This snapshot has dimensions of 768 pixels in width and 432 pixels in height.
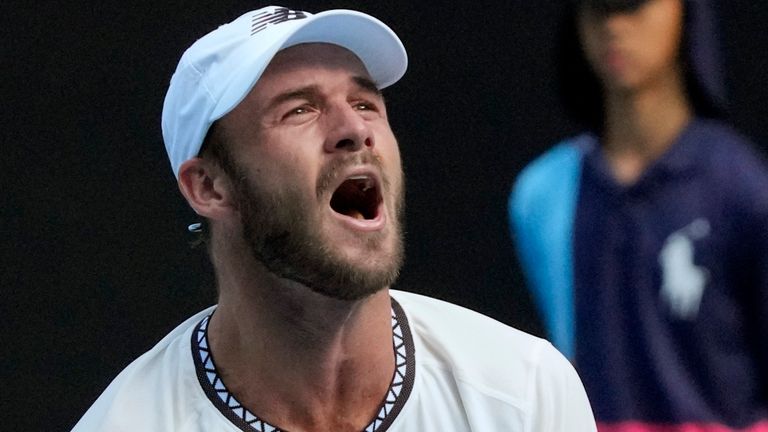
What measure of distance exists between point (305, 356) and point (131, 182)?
112 centimetres

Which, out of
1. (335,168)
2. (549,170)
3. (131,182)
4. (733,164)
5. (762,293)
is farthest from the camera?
(131,182)

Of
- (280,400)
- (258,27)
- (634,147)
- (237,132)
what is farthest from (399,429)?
(634,147)

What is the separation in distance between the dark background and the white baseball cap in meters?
0.74

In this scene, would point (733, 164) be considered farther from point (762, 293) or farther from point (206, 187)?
point (206, 187)

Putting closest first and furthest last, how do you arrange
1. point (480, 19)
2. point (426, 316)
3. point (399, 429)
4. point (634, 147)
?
1. point (399, 429)
2. point (426, 316)
3. point (634, 147)
4. point (480, 19)

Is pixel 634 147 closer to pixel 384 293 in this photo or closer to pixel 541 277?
pixel 541 277

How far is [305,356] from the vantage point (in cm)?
218

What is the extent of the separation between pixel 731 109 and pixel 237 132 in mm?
1101

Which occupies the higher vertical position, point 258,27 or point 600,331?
point 258,27

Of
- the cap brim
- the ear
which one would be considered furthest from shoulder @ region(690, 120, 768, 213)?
the ear

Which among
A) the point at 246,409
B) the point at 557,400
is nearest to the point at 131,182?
the point at 246,409

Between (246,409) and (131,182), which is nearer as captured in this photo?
(246,409)

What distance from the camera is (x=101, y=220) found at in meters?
3.17

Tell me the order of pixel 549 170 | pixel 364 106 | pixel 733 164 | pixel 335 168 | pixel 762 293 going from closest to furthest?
pixel 335 168
pixel 364 106
pixel 762 293
pixel 733 164
pixel 549 170
